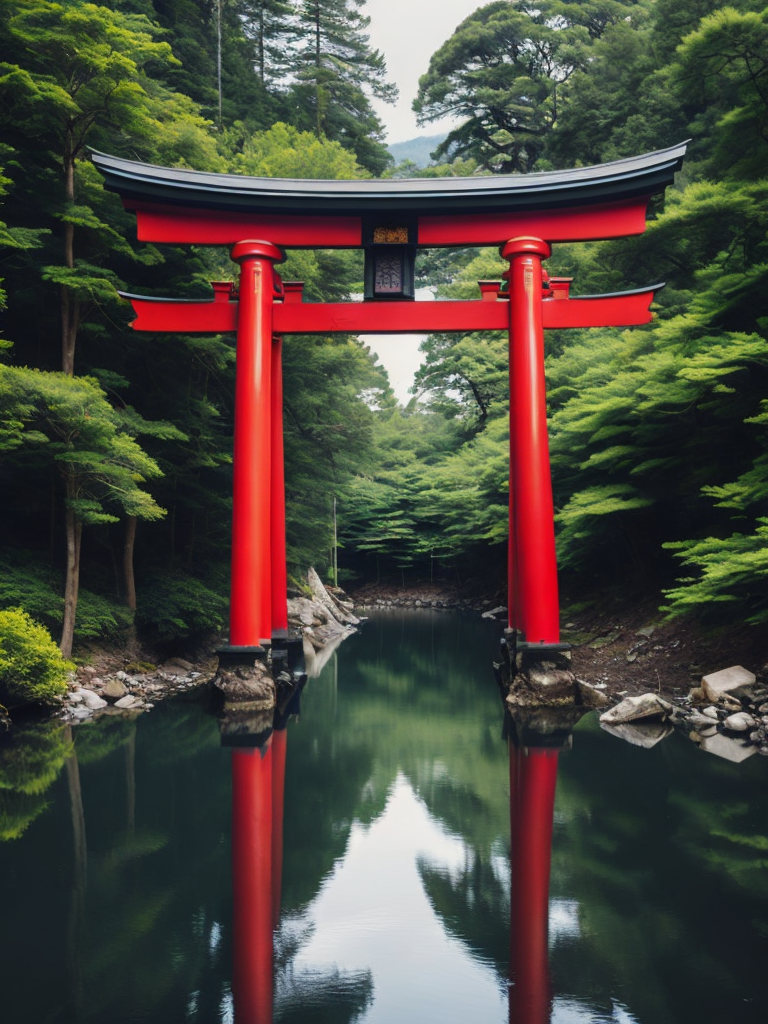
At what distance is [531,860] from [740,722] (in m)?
3.93

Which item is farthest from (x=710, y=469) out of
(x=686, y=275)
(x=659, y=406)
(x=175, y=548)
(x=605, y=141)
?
(x=605, y=141)

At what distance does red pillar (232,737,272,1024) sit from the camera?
10.4 ft

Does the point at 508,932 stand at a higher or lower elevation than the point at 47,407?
lower

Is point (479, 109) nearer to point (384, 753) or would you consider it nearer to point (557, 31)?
point (557, 31)

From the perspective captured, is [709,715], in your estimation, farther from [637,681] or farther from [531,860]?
[531,860]

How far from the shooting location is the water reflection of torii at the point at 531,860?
321 cm

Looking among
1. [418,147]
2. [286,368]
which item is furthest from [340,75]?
[418,147]

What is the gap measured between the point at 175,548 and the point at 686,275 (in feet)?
37.0

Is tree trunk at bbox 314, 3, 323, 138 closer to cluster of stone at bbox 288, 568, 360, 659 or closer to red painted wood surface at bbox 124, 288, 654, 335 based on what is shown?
cluster of stone at bbox 288, 568, 360, 659

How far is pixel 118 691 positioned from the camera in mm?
10188

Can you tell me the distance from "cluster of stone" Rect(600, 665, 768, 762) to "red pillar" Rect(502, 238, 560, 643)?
127 cm

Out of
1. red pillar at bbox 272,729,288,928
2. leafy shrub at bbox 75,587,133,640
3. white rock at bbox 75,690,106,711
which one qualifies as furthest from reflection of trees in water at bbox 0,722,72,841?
leafy shrub at bbox 75,587,133,640

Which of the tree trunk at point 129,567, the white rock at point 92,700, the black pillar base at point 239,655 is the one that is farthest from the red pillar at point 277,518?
the white rock at point 92,700

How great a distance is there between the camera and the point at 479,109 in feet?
103
